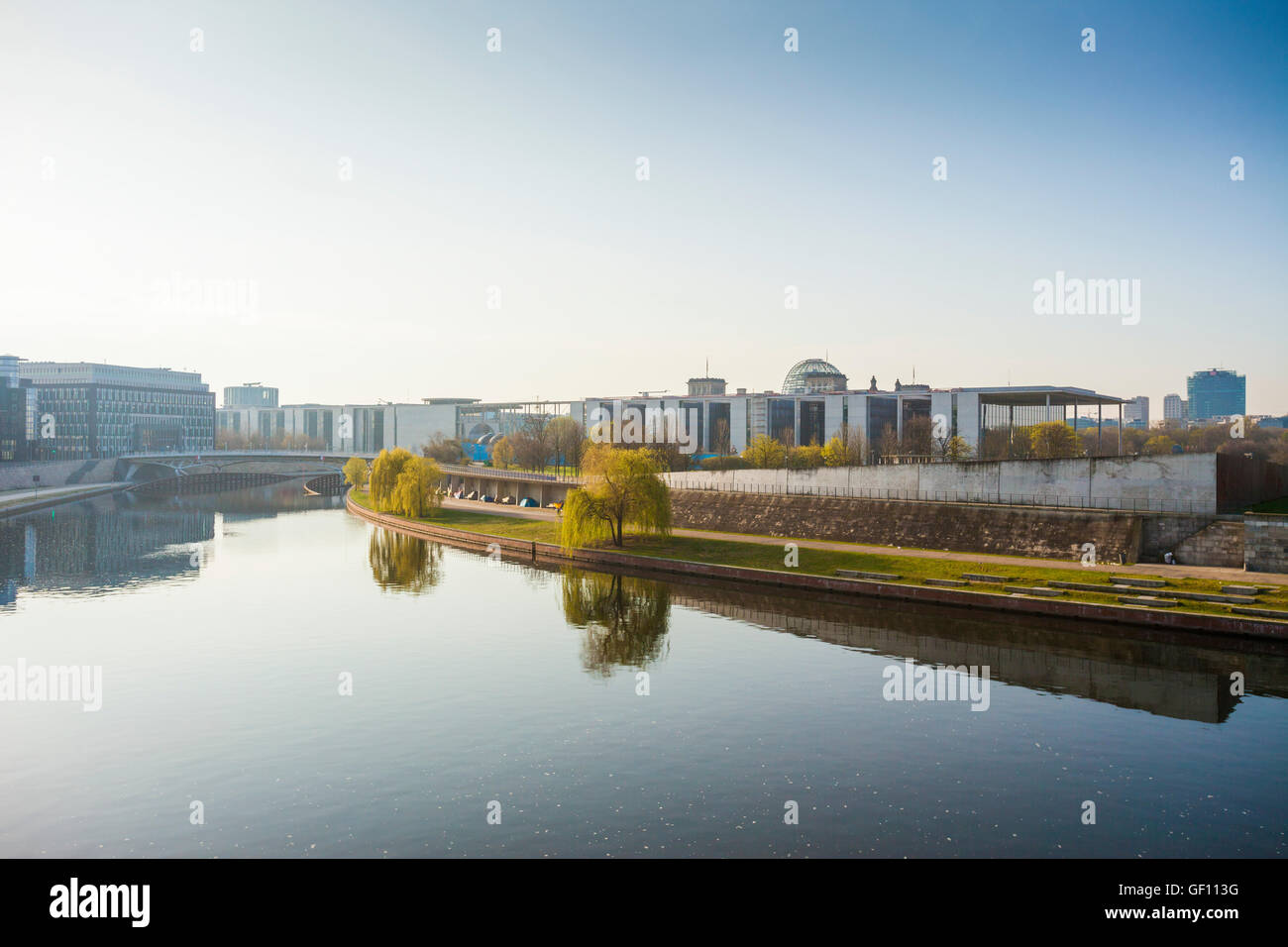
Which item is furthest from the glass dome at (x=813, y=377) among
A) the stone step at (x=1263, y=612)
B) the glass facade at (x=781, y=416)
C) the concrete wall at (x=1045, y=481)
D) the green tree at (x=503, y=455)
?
the stone step at (x=1263, y=612)

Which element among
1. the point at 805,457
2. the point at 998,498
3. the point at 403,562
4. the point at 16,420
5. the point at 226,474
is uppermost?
the point at 16,420

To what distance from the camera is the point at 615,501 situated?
5147cm

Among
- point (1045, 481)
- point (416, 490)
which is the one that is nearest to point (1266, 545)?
point (1045, 481)

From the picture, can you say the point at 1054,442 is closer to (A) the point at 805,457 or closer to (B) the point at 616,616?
(A) the point at 805,457

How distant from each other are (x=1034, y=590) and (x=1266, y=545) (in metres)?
9.25

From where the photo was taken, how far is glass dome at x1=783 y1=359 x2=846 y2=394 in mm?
135250

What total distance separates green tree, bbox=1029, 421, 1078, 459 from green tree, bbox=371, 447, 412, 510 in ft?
191

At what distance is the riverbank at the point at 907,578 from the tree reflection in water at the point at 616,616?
3459 millimetres

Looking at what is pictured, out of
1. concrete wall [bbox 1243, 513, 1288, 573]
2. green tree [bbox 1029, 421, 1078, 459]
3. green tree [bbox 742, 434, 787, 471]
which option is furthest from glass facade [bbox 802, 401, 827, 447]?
concrete wall [bbox 1243, 513, 1288, 573]

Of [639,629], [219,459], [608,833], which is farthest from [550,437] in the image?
[608,833]

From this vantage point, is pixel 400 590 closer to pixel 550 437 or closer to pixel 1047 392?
pixel 1047 392

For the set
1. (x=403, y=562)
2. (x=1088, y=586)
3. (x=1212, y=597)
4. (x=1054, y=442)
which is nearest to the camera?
(x=1212, y=597)

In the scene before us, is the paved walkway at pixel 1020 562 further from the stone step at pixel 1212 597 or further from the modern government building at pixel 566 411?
the modern government building at pixel 566 411
